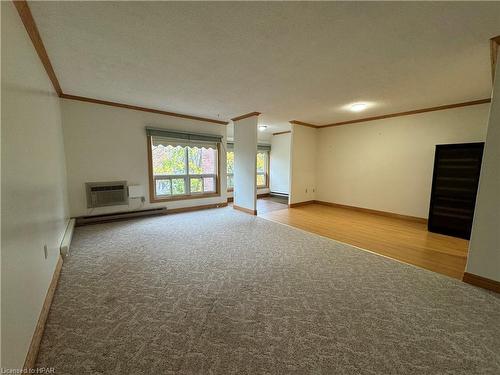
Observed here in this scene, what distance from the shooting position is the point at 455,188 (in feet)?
11.7

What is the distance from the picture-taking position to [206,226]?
4.00 m

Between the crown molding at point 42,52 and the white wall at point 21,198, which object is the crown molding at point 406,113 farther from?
the white wall at point 21,198

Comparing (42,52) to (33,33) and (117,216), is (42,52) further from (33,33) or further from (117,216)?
(117,216)

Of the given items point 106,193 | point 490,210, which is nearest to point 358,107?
point 490,210

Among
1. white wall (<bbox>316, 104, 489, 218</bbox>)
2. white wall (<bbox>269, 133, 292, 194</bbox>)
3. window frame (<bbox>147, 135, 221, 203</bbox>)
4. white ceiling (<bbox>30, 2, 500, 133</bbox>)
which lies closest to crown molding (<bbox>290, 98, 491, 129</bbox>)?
white wall (<bbox>316, 104, 489, 218</bbox>)

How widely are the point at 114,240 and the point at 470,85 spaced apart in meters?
5.81

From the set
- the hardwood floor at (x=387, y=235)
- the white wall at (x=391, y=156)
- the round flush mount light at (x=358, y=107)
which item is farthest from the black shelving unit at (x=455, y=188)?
the round flush mount light at (x=358, y=107)

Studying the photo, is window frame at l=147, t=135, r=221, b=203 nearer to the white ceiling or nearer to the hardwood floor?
the white ceiling

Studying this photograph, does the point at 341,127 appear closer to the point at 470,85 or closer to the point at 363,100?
the point at 363,100

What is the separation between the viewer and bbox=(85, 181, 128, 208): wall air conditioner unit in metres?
3.99

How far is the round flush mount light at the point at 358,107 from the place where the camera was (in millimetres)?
4000

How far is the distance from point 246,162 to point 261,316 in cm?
376

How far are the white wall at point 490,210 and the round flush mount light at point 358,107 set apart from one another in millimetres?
2141

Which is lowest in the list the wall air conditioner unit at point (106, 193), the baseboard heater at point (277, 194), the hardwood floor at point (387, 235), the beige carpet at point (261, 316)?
the beige carpet at point (261, 316)
